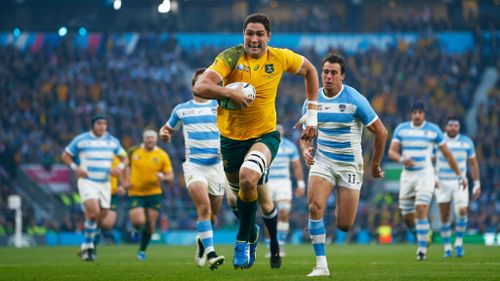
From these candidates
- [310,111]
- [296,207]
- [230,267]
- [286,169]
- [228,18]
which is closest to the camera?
[310,111]

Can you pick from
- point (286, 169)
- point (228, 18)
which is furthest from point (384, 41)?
point (286, 169)

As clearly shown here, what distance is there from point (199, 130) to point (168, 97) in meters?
27.1

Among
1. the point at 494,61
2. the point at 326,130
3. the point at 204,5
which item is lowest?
the point at 326,130

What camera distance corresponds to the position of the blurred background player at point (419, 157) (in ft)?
63.5

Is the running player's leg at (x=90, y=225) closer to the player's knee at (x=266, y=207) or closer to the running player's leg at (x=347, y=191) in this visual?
the player's knee at (x=266, y=207)

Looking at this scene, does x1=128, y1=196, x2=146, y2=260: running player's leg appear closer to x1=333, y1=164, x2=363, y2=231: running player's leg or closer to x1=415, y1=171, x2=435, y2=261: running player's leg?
x1=415, y1=171, x2=435, y2=261: running player's leg

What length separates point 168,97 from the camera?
42625 mm

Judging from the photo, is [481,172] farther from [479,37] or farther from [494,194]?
[479,37]

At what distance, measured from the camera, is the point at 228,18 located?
161 feet

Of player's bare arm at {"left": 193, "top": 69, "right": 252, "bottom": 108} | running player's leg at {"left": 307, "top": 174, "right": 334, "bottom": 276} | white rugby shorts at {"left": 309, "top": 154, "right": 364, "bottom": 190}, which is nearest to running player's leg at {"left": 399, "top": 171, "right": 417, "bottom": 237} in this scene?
white rugby shorts at {"left": 309, "top": 154, "right": 364, "bottom": 190}

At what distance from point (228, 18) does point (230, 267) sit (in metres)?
35.3

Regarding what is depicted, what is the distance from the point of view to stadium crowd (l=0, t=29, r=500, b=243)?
3659 centimetres

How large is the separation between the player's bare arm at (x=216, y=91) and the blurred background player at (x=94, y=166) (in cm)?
935

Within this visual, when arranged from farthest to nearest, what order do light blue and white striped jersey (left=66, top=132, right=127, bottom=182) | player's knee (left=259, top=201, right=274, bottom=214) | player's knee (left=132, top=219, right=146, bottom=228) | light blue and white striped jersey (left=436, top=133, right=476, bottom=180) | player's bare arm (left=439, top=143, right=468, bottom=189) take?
light blue and white striped jersey (left=436, top=133, right=476, bottom=180) < player's knee (left=132, top=219, right=146, bottom=228) < light blue and white striped jersey (left=66, top=132, right=127, bottom=182) < player's bare arm (left=439, top=143, right=468, bottom=189) < player's knee (left=259, top=201, right=274, bottom=214)
